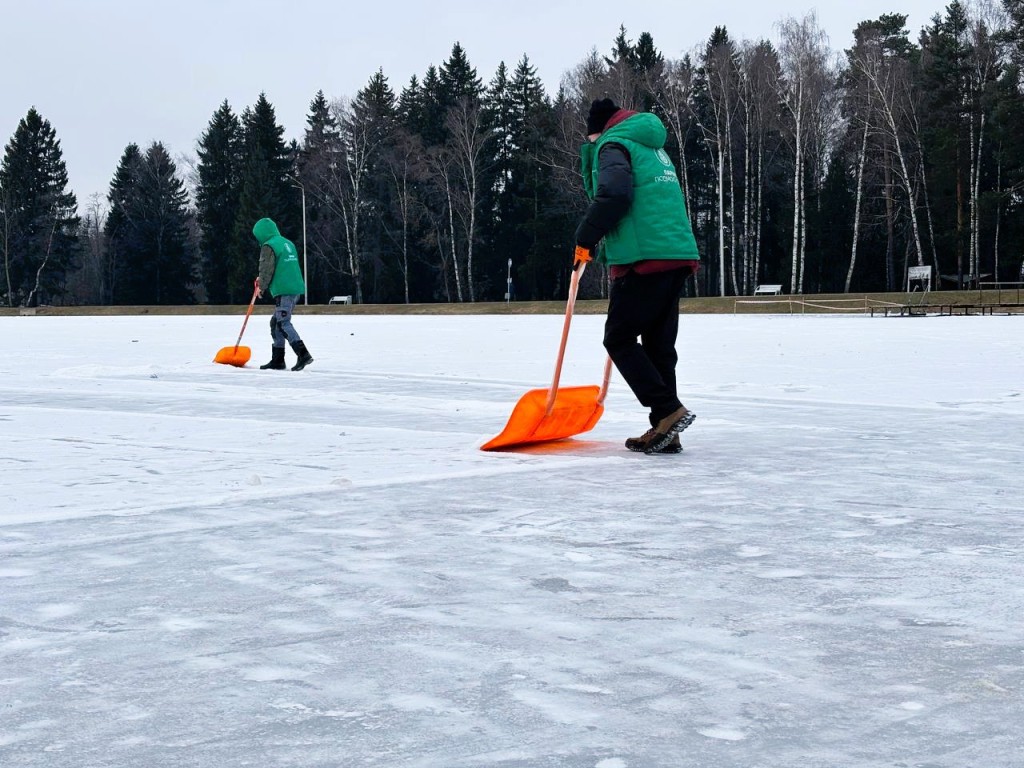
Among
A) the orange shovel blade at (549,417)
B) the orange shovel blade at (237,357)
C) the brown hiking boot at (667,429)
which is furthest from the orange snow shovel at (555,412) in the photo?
the orange shovel blade at (237,357)

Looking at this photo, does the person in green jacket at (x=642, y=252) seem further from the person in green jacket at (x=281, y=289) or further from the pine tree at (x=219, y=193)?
the pine tree at (x=219, y=193)

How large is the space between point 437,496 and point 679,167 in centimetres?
5823

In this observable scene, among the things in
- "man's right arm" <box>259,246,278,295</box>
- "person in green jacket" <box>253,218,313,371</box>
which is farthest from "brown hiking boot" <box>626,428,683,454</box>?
"man's right arm" <box>259,246,278,295</box>

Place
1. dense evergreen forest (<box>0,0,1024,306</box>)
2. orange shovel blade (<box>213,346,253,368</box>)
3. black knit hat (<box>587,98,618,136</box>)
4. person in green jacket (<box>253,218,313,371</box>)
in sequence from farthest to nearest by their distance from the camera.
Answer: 1. dense evergreen forest (<box>0,0,1024,306</box>)
2. orange shovel blade (<box>213,346,253,368</box>)
3. person in green jacket (<box>253,218,313,371</box>)
4. black knit hat (<box>587,98,618,136</box>)

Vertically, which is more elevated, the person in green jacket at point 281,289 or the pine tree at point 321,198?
the pine tree at point 321,198

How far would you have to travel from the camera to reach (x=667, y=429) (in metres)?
6.85

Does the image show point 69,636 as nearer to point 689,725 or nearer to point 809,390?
point 689,725

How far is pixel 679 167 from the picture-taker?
2447 inches

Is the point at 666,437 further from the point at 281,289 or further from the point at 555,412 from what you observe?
the point at 281,289

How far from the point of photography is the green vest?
6945mm

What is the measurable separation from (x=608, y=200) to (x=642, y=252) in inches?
13.0

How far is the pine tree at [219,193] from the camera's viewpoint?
281ft

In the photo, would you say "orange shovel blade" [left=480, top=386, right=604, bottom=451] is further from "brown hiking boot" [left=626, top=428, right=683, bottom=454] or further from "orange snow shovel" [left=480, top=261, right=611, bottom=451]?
"brown hiking boot" [left=626, top=428, right=683, bottom=454]

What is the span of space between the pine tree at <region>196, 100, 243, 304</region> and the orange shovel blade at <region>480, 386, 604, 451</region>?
7907 centimetres
